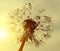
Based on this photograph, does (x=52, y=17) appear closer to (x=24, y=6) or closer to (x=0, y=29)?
(x=24, y=6)

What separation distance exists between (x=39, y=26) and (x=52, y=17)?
0.12 meters

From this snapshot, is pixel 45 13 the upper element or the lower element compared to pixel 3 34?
upper

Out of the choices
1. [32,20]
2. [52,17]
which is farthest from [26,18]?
[52,17]

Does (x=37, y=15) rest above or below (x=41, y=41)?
above

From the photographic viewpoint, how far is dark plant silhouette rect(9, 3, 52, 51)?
1.95 m

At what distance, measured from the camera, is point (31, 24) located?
1953mm

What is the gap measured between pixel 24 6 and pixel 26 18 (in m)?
0.10

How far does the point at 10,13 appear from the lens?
1.96 meters

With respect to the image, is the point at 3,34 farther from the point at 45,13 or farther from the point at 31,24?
the point at 45,13

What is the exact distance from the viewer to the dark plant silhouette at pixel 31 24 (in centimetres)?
195

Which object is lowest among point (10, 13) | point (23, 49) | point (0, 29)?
point (23, 49)

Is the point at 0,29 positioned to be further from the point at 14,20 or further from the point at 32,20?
the point at 32,20

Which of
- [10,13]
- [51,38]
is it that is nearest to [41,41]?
[51,38]

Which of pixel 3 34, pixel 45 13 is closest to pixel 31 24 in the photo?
pixel 45 13
